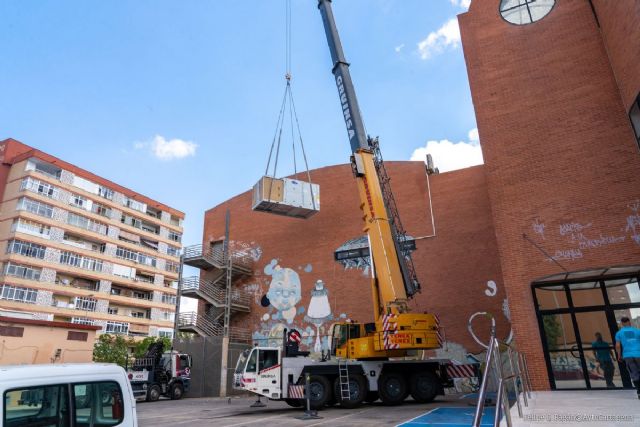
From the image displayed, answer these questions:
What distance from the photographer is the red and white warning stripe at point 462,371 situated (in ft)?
44.7

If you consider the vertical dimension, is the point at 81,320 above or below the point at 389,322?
above

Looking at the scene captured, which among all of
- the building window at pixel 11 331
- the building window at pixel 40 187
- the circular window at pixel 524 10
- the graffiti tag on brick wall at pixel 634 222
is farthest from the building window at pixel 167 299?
the graffiti tag on brick wall at pixel 634 222

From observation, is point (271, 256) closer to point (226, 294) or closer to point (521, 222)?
point (226, 294)

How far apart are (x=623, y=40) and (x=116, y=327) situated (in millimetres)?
49211

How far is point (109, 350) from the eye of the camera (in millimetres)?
39312

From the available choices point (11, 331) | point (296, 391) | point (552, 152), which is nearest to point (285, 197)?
point (296, 391)

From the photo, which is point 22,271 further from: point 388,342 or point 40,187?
point 388,342

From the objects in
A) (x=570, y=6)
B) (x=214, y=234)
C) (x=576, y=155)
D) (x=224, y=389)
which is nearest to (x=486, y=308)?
(x=576, y=155)

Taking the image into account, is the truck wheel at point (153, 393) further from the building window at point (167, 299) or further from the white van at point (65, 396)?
the building window at point (167, 299)

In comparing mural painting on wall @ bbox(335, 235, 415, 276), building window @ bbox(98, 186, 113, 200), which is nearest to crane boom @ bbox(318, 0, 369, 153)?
mural painting on wall @ bbox(335, 235, 415, 276)

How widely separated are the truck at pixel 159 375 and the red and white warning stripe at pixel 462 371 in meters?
14.5

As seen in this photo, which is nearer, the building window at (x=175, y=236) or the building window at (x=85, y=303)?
the building window at (x=85, y=303)

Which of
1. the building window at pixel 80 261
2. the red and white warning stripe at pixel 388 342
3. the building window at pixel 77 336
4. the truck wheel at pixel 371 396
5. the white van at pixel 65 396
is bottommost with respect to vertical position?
the truck wheel at pixel 371 396

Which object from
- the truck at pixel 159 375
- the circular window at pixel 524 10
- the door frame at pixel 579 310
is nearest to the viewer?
the door frame at pixel 579 310
